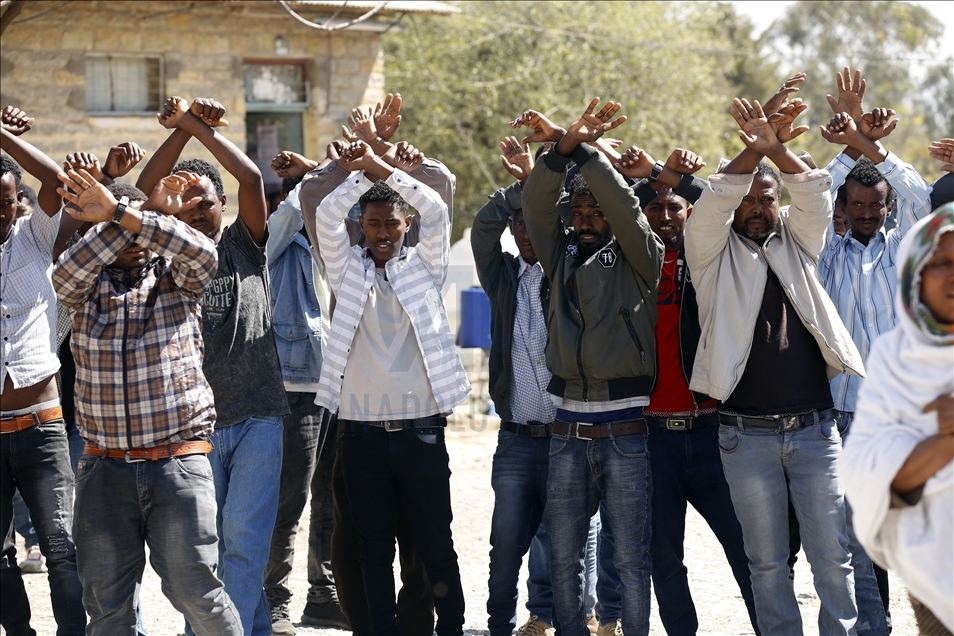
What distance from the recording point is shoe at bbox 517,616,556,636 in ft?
18.4

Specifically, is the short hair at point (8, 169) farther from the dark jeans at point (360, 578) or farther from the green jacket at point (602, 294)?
the green jacket at point (602, 294)

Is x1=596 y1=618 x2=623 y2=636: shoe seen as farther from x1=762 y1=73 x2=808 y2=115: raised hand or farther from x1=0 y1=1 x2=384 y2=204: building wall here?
x1=0 y1=1 x2=384 y2=204: building wall

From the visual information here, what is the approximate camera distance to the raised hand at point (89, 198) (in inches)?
165

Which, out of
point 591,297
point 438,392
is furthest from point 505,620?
point 591,297

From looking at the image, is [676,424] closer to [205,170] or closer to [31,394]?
[205,170]

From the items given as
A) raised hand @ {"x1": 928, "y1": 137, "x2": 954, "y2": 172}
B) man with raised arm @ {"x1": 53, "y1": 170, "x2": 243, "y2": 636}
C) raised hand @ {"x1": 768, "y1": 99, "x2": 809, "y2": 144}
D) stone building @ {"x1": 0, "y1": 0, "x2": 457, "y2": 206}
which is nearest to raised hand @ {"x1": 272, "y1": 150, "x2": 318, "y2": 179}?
man with raised arm @ {"x1": 53, "y1": 170, "x2": 243, "y2": 636}

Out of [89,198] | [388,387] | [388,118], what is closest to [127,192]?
[89,198]

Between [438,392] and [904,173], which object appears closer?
[438,392]

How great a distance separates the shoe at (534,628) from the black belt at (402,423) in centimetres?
124

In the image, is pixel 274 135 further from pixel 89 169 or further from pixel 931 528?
pixel 931 528

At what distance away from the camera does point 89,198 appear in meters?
4.20

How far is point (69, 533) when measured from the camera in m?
4.84

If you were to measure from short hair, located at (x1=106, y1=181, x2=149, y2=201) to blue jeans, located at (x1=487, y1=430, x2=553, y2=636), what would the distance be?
6.93ft

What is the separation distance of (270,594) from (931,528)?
3.64 metres
